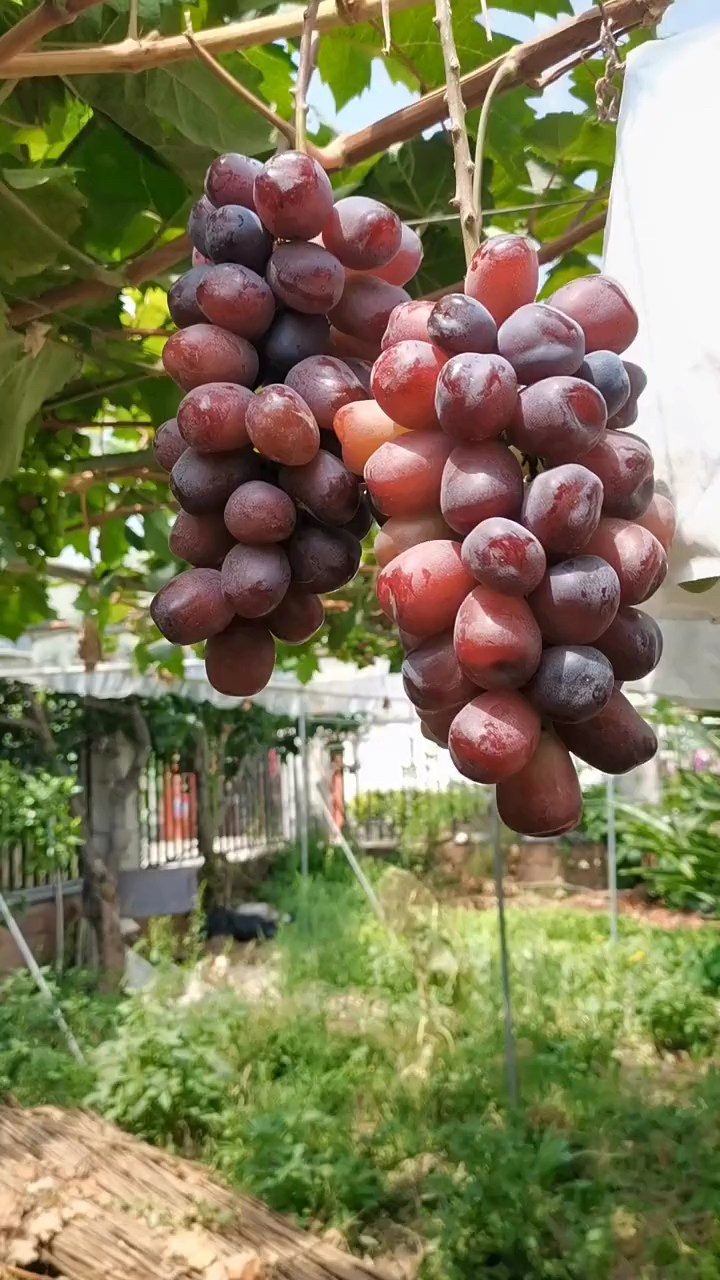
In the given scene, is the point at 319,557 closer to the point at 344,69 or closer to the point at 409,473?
the point at 409,473

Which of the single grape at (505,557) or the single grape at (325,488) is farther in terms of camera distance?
the single grape at (325,488)

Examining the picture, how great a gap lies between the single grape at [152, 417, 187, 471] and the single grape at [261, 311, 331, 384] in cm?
8

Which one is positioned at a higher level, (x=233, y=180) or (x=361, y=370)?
(x=233, y=180)

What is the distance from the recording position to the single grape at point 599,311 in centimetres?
61

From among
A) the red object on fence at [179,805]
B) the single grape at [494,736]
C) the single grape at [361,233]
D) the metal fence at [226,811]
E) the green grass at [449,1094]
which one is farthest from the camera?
the red object on fence at [179,805]

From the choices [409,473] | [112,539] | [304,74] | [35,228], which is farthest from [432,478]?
[112,539]

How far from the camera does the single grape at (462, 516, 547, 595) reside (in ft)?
1.69

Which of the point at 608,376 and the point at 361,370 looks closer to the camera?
the point at 608,376

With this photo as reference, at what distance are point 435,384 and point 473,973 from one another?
17.6ft

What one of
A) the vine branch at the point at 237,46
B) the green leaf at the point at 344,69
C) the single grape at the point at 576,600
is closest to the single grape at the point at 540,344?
the single grape at the point at 576,600

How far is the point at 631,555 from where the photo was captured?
1.85ft

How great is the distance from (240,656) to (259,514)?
0.34ft

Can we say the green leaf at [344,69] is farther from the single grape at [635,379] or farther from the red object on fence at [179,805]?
the red object on fence at [179,805]

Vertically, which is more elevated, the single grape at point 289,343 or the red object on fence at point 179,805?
the single grape at point 289,343
